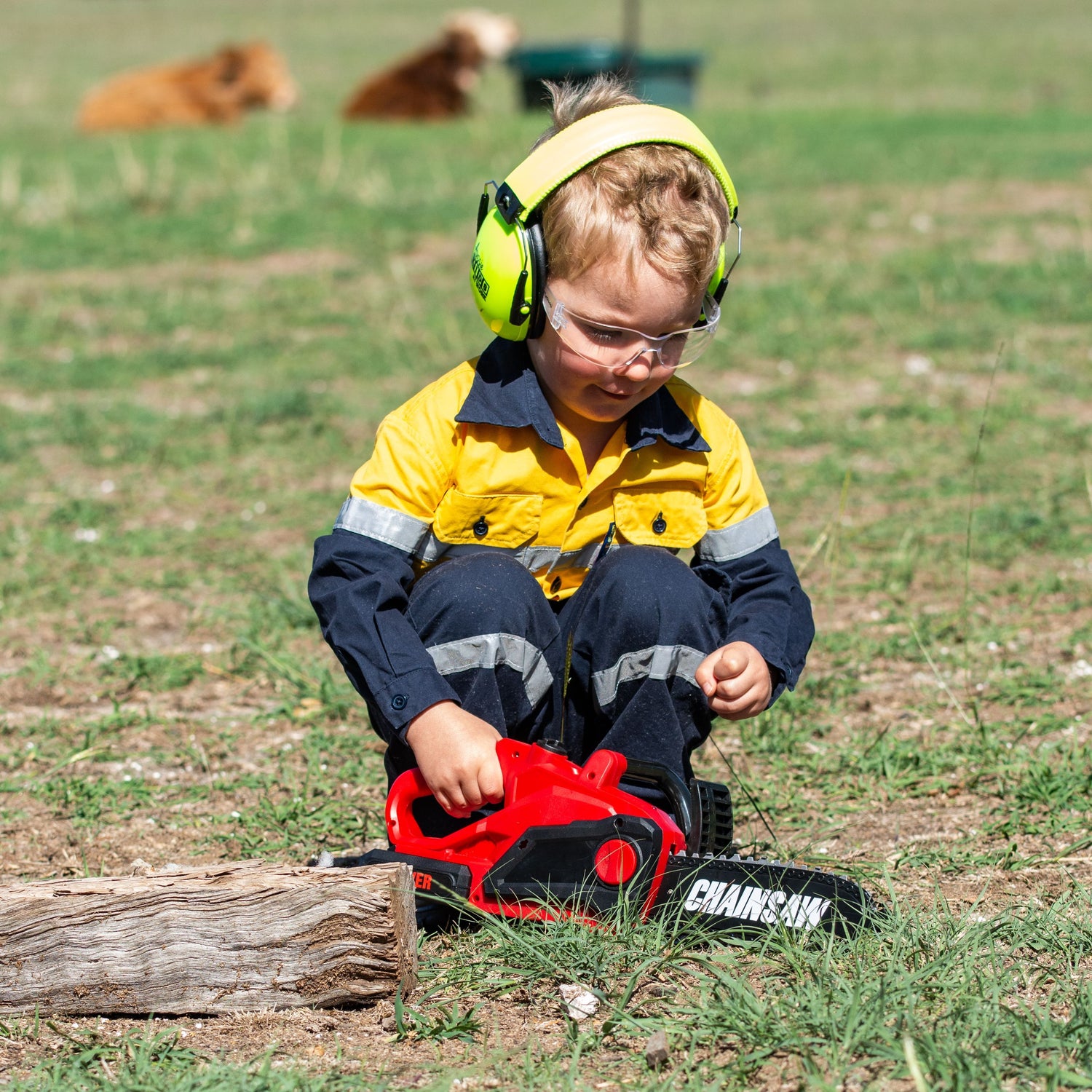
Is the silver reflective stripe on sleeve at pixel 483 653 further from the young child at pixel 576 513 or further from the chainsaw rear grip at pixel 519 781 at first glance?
the chainsaw rear grip at pixel 519 781

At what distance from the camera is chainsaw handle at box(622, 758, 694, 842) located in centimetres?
257

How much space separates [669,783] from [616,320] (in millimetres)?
860

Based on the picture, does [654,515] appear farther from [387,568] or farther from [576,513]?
[387,568]

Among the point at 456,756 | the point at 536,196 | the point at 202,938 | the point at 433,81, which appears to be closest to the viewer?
the point at 202,938

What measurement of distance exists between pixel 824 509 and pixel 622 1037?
3170 mm

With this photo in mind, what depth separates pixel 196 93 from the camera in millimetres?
17203

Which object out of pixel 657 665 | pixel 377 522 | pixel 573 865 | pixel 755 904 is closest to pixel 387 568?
pixel 377 522

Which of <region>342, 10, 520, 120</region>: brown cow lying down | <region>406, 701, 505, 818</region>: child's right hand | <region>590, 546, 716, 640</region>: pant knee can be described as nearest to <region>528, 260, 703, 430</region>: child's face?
<region>590, 546, 716, 640</region>: pant knee

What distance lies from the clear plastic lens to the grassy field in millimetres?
1026

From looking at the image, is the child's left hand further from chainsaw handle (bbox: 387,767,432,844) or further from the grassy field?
chainsaw handle (bbox: 387,767,432,844)

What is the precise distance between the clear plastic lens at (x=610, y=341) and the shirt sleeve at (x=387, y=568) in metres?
0.29

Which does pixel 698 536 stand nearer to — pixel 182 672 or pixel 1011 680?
pixel 1011 680

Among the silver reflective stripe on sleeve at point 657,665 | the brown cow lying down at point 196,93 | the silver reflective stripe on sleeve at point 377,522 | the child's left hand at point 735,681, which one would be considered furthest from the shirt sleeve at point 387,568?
the brown cow lying down at point 196,93

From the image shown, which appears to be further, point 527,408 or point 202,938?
point 527,408
